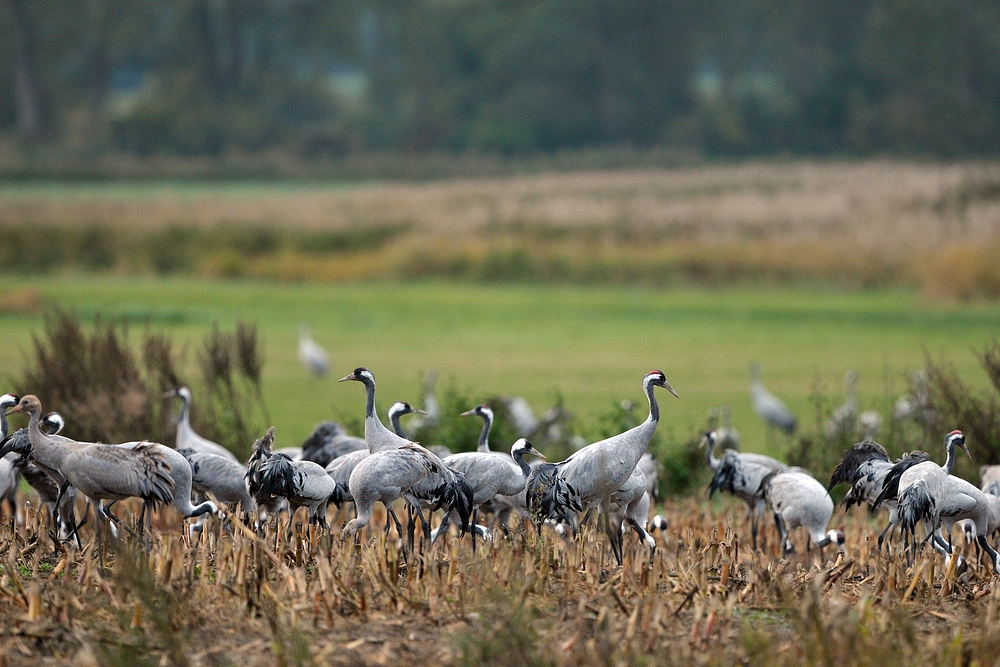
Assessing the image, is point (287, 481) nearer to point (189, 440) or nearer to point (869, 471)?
point (189, 440)

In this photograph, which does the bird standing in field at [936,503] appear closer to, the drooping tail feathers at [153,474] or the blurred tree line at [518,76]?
the drooping tail feathers at [153,474]

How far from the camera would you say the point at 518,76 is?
60656 millimetres

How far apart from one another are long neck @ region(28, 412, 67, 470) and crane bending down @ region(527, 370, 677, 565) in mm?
2283

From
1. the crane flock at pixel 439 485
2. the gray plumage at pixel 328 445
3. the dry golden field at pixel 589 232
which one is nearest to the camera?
the crane flock at pixel 439 485

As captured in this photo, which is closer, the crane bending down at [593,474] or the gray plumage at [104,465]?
the gray plumage at [104,465]

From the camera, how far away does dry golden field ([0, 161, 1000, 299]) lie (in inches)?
1128

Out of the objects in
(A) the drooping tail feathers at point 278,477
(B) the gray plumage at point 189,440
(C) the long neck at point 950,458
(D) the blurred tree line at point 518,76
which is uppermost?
(D) the blurred tree line at point 518,76

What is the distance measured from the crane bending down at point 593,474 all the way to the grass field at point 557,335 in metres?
4.53

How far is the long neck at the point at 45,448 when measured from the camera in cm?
661

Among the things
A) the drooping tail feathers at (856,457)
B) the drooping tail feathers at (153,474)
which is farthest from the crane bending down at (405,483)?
Answer: the drooping tail feathers at (856,457)

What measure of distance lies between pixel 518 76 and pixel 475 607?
56.4 m

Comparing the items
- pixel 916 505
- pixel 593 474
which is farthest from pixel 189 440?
pixel 916 505

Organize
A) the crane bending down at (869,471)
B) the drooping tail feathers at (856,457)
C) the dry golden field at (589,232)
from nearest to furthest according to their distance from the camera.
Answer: the crane bending down at (869,471), the drooping tail feathers at (856,457), the dry golden field at (589,232)

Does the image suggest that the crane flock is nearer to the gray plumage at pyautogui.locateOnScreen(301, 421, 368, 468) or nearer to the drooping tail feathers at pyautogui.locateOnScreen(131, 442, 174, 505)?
the drooping tail feathers at pyautogui.locateOnScreen(131, 442, 174, 505)
